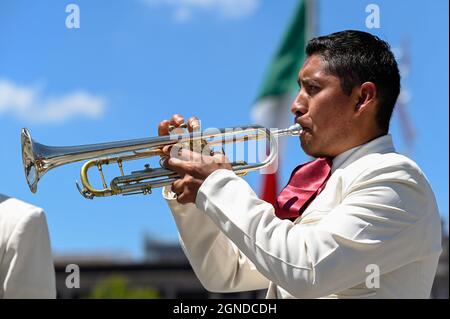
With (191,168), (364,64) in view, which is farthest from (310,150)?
(191,168)

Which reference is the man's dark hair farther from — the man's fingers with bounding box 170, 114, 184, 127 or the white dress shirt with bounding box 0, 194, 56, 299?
the white dress shirt with bounding box 0, 194, 56, 299

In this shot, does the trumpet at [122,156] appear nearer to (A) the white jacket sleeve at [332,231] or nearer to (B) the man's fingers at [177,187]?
(B) the man's fingers at [177,187]

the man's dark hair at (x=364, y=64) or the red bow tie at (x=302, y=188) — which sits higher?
the man's dark hair at (x=364, y=64)

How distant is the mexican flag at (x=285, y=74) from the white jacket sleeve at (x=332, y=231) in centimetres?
1794

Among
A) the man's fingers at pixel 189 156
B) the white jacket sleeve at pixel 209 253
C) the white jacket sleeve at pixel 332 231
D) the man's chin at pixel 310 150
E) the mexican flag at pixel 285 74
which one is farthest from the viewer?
the mexican flag at pixel 285 74

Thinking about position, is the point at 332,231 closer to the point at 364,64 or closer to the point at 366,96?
the point at 366,96

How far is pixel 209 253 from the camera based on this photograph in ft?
16.6

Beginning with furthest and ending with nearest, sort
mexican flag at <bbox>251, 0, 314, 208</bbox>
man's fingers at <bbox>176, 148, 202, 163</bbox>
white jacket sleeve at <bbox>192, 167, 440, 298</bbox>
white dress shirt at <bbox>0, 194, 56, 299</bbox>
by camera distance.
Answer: mexican flag at <bbox>251, 0, 314, 208</bbox> < man's fingers at <bbox>176, 148, 202, 163</bbox> < white dress shirt at <bbox>0, 194, 56, 299</bbox> < white jacket sleeve at <bbox>192, 167, 440, 298</bbox>

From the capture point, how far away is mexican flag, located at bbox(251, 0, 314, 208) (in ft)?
75.5

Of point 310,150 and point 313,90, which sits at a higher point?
point 313,90

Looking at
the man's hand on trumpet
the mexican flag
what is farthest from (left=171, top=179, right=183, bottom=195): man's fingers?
the mexican flag

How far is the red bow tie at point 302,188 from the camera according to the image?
4.93 m

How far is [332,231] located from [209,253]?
83cm

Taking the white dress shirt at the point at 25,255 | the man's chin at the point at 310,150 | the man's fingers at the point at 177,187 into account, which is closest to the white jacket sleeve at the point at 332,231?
the man's fingers at the point at 177,187
